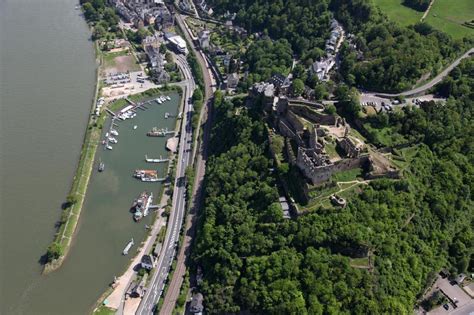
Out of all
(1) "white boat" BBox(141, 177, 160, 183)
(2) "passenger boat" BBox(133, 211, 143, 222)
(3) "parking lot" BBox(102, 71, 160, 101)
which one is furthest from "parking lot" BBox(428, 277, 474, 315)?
(3) "parking lot" BBox(102, 71, 160, 101)

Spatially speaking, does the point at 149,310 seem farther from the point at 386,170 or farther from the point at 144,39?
the point at 144,39

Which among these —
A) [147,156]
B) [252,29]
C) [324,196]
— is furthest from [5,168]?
[252,29]

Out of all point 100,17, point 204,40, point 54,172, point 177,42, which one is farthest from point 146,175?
point 100,17

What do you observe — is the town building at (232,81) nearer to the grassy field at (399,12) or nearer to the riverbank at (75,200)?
the riverbank at (75,200)

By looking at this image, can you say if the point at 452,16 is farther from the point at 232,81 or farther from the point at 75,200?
the point at 75,200

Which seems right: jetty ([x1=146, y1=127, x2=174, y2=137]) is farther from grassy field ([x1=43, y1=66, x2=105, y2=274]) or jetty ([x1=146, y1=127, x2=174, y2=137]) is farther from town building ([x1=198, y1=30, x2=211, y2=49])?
town building ([x1=198, y1=30, x2=211, y2=49])

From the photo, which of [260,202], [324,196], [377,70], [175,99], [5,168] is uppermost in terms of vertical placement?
[377,70]

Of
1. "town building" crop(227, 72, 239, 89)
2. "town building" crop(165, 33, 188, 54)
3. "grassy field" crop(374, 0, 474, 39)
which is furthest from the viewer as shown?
"town building" crop(165, 33, 188, 54)
